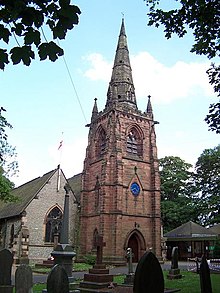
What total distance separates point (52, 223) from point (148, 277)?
27918mm

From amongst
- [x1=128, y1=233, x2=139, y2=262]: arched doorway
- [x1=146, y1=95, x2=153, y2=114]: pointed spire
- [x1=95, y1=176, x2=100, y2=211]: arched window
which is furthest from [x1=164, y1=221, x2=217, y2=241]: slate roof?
[x1=146, y1=95, x2=153, y2=114]: pointed spire

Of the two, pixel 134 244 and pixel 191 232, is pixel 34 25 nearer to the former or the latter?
pixel 134 244

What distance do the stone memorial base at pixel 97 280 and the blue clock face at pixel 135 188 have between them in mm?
17264

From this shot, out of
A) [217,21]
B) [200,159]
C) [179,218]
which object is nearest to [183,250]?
[179,218]

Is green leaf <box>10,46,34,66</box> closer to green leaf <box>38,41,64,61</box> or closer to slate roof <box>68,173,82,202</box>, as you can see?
green leaf <box>38,41,64,61</box>

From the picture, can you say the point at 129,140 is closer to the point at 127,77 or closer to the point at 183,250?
the point at 127,77

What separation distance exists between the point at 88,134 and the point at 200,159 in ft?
59.6

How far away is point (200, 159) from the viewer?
45.8m

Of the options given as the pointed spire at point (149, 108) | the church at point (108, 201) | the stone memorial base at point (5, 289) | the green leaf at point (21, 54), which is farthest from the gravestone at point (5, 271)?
the pointed spire at point (149, 108)

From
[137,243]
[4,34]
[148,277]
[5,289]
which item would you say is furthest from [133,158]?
[4,34]

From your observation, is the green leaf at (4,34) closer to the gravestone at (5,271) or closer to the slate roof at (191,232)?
the gravestone at (5,271)

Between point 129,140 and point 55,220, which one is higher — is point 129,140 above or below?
above

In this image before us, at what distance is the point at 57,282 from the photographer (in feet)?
21.2

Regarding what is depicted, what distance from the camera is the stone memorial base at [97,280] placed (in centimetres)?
1286
